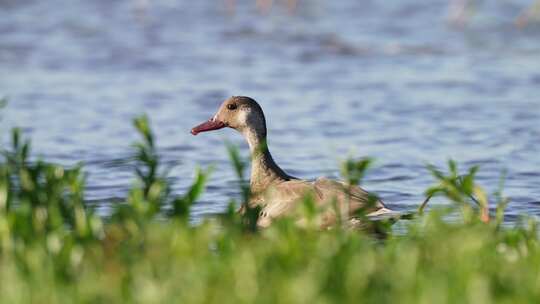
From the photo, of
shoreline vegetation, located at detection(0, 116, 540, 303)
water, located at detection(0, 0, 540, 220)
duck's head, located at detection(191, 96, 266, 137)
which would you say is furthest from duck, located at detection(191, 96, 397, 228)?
shoreline vegetation, located at detection(0, 116, 540, 303)

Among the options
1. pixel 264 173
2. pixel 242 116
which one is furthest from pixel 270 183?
pixel 242 116

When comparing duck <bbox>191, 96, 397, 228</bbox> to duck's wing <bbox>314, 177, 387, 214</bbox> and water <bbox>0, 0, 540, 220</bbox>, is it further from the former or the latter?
water <bbox>0, 0, 540, 220</bbox>

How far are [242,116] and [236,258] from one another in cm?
522

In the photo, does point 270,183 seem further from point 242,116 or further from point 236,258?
point 236,258

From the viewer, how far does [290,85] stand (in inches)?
606

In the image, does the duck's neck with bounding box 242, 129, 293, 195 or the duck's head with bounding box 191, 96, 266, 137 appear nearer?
the duck's neck with bounding box 242, 129, 293, 195

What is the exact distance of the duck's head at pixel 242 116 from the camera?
10195mm

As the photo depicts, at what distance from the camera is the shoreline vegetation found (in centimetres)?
463

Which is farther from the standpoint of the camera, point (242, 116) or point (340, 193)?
point (242, 116)

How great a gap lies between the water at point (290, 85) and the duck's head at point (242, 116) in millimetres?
604

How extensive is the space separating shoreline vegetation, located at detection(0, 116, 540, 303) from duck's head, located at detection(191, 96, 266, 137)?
4.14 metres

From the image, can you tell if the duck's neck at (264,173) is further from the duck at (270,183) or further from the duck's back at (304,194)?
the duck's back at (304,194)

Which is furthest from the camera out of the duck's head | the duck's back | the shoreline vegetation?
the duck's head

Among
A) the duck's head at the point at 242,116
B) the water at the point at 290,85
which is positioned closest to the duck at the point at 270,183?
the duck's head at the point at 242,116
